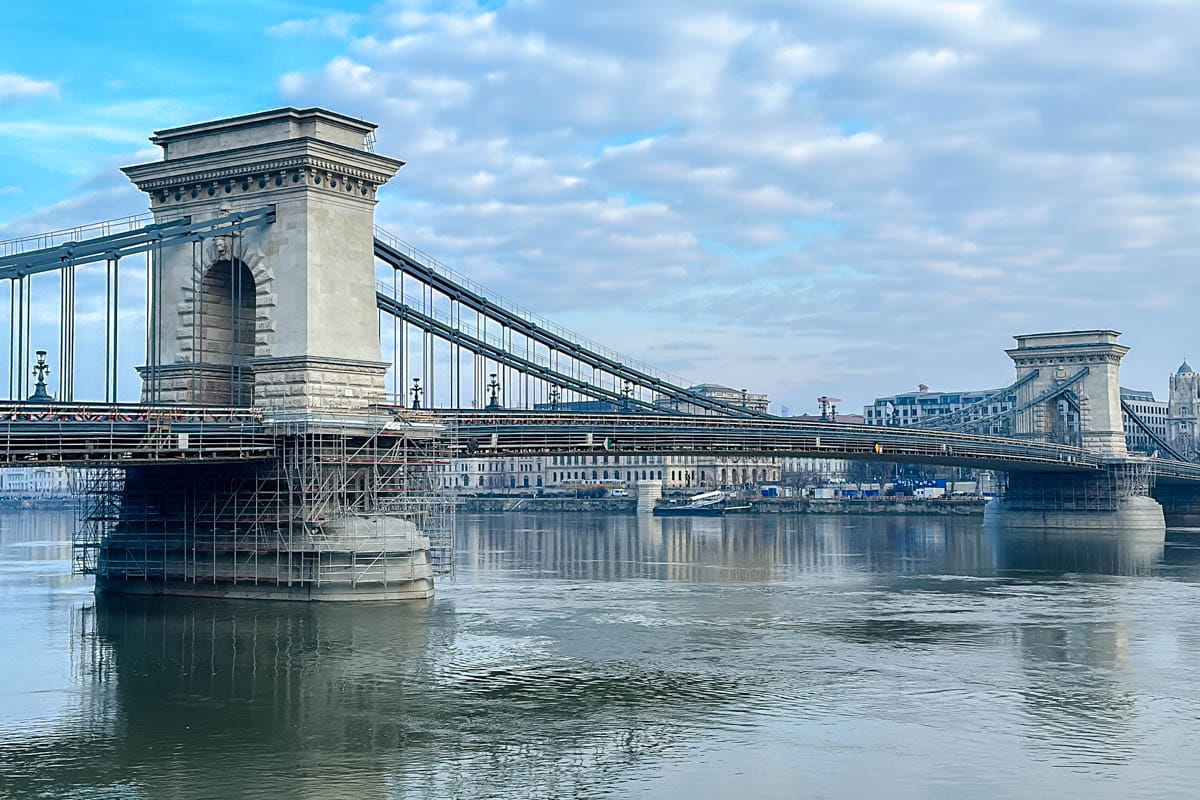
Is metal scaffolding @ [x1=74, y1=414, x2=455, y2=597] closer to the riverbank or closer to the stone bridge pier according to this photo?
the stone bridge pier

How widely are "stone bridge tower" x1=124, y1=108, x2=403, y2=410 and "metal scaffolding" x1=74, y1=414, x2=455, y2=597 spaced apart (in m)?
2.20

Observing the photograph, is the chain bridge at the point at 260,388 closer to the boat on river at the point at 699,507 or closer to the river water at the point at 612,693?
the river water at the point at 612,693

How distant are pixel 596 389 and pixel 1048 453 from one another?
4924 centimetres

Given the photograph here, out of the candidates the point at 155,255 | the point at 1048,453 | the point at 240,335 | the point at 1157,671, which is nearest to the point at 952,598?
the point at 1157,671

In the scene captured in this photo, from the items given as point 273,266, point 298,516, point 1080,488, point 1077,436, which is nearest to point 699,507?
point 1077,436

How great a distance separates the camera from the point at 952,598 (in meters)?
55.5

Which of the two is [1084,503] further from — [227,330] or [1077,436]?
[227,330]

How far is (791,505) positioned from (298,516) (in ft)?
412

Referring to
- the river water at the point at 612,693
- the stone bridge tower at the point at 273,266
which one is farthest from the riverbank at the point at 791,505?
the stone bridge tower at the point at 273,266

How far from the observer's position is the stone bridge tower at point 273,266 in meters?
48.3

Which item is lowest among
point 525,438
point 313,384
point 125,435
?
point 125,435

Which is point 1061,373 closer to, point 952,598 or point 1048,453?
point 1048,453

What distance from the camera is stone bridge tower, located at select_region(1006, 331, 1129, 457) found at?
117 metres

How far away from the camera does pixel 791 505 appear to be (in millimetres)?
167875
